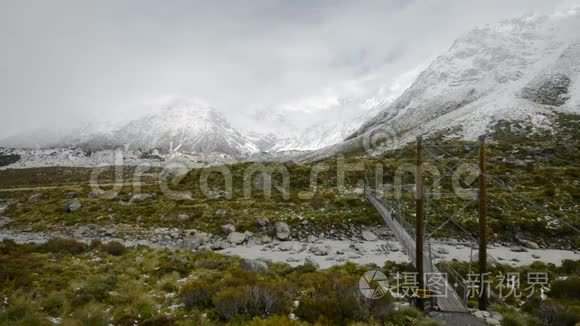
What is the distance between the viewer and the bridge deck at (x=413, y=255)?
11.8 metres

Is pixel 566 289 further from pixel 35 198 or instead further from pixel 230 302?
pixel 35 198

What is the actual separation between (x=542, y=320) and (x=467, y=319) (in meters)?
2.27

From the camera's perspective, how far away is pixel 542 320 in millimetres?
10281

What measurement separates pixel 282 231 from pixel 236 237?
401 centimetres

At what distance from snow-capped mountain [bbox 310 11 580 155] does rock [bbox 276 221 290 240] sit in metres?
85.2

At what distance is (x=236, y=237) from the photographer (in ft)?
85.8

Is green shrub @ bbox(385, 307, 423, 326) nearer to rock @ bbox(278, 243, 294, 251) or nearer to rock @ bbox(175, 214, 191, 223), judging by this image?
rock @ bbox(278, 243, 294, 251)

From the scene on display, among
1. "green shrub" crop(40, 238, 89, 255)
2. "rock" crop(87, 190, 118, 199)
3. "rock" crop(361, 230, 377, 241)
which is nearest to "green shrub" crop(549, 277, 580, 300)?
"rock" crop(361, 230, 377, 241)

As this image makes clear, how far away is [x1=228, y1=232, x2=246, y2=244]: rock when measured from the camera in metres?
25.8

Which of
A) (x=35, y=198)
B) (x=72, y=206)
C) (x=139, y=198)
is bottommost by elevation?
(x=72, y=206)

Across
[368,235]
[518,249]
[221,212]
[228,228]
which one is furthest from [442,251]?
[221,212]

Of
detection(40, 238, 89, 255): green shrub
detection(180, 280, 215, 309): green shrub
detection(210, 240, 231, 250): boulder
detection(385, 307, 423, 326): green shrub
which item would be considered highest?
detection(180, 280, 215, 309): green shrub

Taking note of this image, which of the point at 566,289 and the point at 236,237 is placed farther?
the point at 236,237

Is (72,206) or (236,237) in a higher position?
→ (72,206)
